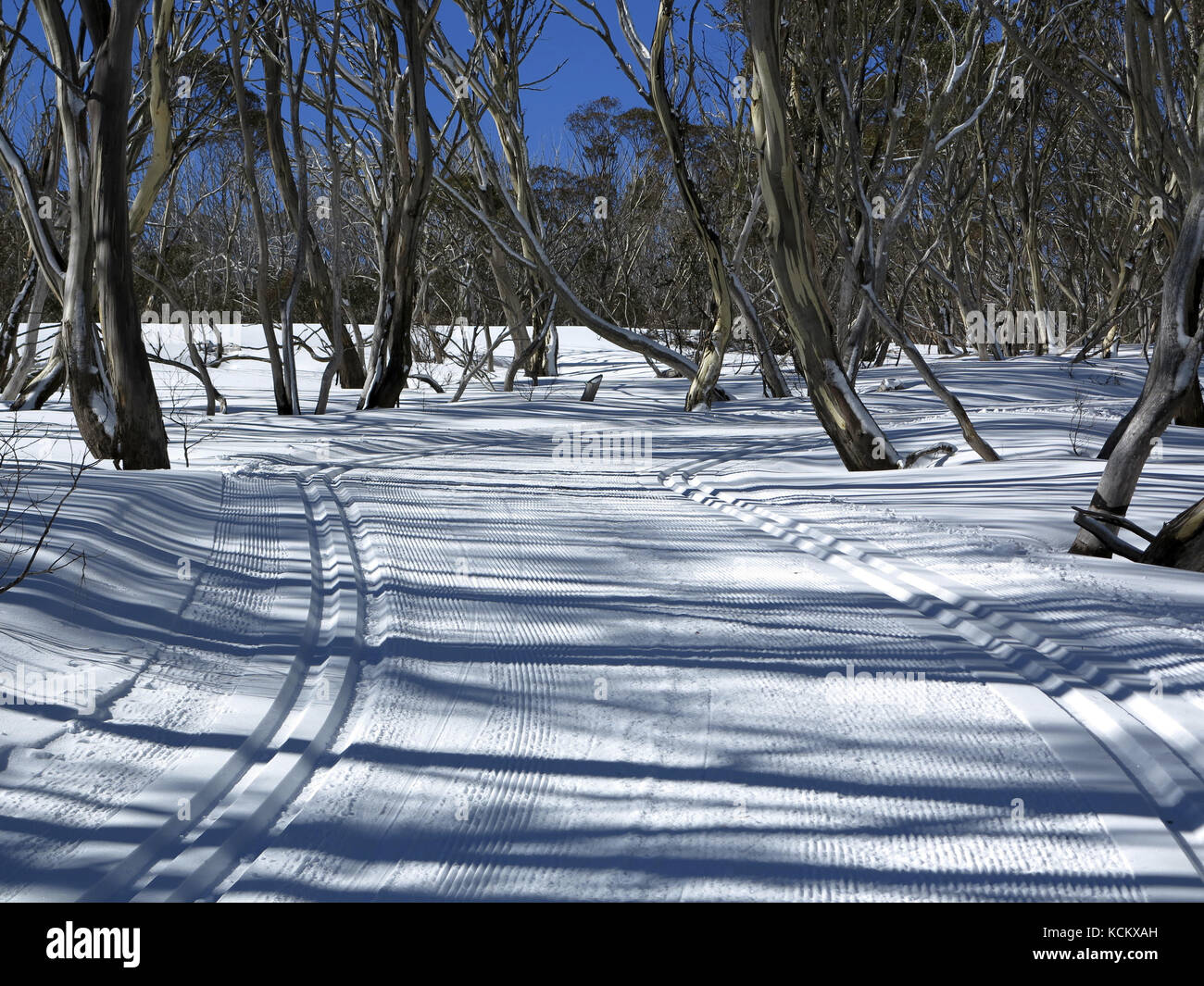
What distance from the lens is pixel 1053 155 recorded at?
22391mm

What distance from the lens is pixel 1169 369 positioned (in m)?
4.63

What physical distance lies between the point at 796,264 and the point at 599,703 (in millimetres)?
4842

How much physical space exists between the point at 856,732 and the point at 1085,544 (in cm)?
247

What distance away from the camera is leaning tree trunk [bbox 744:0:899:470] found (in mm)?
6828

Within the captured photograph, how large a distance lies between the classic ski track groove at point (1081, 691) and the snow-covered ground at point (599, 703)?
12 mm

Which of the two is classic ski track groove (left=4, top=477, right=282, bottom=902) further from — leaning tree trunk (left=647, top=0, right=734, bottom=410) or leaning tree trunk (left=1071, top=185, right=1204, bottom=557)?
leaning tree trunk (left=647, top=0, right=734, bottom=410)

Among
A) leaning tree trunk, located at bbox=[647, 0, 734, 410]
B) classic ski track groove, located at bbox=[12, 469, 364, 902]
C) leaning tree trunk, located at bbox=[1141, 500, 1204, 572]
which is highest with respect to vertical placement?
leaning tree trunk, located at bbox=[647, 0, 734, 410]

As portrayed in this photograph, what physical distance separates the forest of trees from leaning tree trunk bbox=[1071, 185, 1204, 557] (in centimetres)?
1

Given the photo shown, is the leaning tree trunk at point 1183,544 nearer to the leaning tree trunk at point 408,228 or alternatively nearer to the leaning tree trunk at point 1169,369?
the leaning tree trunk at point 1169,369

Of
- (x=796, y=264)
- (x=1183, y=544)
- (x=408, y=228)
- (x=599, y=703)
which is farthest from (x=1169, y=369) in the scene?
(x=408, y=228)

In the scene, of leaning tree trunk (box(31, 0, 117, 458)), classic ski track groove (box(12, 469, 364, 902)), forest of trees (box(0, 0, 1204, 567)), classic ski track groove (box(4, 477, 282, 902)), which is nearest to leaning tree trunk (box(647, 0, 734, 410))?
forest of trees (box(0, 0, 1204, 567))

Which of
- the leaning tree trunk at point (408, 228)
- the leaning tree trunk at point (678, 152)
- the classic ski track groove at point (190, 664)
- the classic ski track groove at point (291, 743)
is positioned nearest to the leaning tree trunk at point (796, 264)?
the leaning tree trunk at point (678, 152)

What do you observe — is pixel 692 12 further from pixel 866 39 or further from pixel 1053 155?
pixel 1053 155
